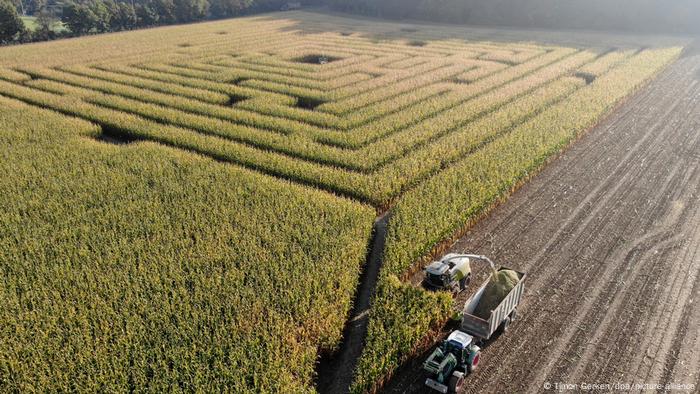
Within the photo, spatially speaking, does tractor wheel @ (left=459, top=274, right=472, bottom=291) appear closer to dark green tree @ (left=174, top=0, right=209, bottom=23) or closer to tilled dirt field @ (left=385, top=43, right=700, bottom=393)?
tilled dirt field @ (left=385, top=43, right=700, bottom=393)

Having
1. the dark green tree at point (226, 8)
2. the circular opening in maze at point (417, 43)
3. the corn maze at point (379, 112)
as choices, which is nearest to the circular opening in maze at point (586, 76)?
the corn maze at point (379, 112)

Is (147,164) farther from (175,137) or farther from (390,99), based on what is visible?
(390,99)

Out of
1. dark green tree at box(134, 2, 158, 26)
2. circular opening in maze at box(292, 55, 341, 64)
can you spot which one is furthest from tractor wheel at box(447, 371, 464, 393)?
dark green tree at box(134, 2, 158, 26)

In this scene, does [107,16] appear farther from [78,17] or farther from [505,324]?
[505,324]

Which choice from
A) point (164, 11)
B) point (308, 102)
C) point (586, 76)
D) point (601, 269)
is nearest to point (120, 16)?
point (164, 11)

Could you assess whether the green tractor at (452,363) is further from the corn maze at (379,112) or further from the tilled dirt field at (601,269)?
the corn maze at (379,112)
